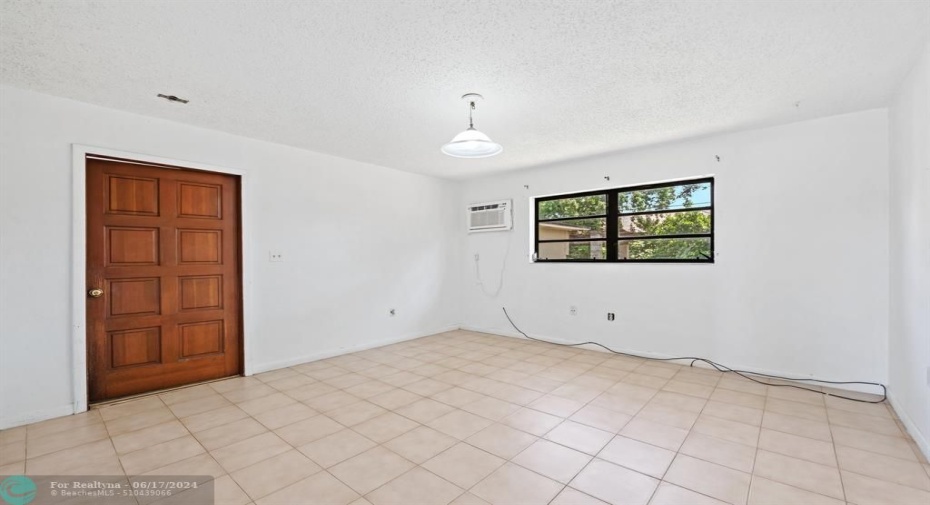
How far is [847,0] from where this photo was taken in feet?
6.19

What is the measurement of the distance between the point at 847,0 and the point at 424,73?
2263 millimetres

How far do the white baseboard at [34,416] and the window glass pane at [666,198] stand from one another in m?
5.65

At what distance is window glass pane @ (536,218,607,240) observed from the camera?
5.02 m

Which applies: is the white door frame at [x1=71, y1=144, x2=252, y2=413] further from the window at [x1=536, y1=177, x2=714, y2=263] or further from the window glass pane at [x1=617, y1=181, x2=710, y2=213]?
the window glass pane at [x1=617, y1=181, x2=710, y2=213]

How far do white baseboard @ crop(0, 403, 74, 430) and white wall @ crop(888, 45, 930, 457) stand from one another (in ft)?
19.1

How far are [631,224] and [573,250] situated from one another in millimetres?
822

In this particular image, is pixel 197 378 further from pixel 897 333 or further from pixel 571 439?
pixel 897 333

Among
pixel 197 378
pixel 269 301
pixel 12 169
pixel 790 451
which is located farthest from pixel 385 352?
pixel 790 451

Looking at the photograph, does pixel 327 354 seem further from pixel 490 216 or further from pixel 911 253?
pixel 911 253

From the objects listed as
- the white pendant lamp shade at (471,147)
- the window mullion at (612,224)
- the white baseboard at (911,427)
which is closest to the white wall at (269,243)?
the white pendant lamp shade at (471,147)

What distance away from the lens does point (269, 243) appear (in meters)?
4.20

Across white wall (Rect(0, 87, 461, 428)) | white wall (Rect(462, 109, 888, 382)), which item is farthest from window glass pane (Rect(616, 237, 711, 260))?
white wall (Rect(0, 87, 461, 428))

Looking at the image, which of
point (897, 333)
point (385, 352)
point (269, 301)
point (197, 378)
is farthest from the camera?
point (385, 352)

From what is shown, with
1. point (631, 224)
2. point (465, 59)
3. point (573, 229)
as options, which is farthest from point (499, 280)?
point (465, 59)
